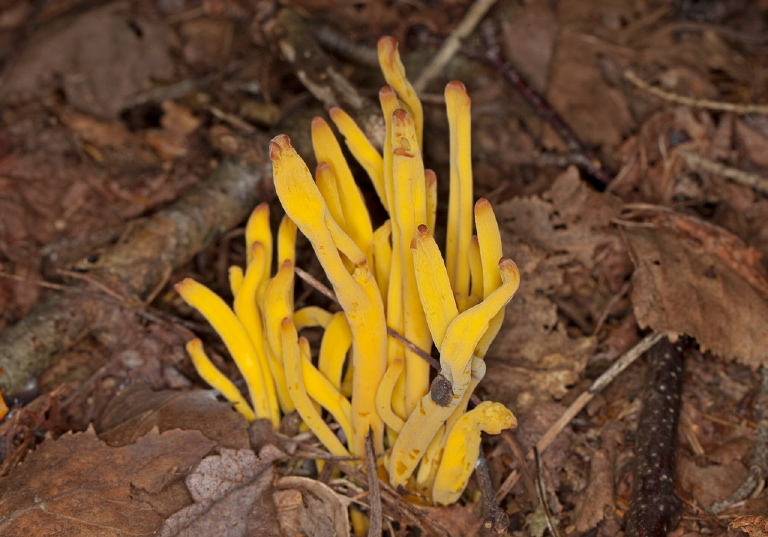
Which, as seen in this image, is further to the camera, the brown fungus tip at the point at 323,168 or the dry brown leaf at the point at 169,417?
the dry brown leaf at the point at 169,417

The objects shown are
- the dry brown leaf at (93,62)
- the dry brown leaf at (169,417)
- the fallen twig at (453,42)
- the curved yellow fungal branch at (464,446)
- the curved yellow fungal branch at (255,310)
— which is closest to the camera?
the curved yellow fungal branch at (464,446)

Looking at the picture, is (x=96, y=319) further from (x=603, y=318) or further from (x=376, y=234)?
(x=603, y=318)

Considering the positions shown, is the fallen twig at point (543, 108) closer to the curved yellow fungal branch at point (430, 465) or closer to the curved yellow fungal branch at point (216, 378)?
the curved yellow fungal branch at point (430, 465)

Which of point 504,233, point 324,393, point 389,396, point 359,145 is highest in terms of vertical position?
point 359,145

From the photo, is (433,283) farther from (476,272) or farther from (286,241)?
(286,241)

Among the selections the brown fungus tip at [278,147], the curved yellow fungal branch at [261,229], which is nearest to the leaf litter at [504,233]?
the curved yellow fungal branch at [261,229]

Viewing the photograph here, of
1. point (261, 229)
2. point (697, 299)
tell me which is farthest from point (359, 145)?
point (697, 299)

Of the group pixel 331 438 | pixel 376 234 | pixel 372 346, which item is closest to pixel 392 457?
pixel 331 438
